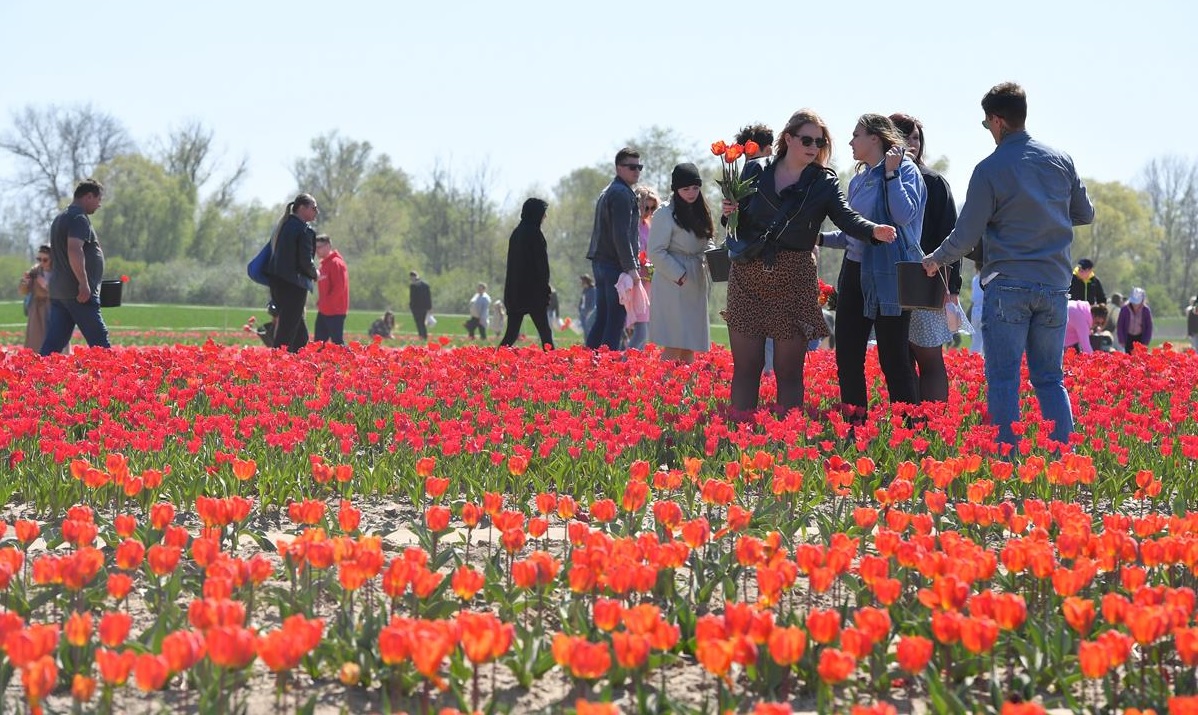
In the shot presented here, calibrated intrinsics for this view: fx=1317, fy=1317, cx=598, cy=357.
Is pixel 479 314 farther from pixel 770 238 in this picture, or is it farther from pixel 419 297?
pixel 770 238

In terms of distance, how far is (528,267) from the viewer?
1138cm

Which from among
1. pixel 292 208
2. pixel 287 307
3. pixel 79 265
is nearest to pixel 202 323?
pixel 287 307

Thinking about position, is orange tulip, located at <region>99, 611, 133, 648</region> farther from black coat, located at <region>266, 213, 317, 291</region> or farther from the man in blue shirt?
black coat, located at <region>266, 213, 317, 291</region>

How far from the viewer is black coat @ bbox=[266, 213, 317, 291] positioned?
Answer: 11312 mm

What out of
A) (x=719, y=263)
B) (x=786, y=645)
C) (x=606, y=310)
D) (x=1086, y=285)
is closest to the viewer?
(x=786, y=645)

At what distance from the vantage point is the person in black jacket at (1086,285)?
14.5 meters

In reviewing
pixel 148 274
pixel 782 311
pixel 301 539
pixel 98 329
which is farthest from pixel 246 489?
pixel 148 274

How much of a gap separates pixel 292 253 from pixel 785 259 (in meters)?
5.76

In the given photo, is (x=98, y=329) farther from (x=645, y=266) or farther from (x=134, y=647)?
(x=134, y=647)

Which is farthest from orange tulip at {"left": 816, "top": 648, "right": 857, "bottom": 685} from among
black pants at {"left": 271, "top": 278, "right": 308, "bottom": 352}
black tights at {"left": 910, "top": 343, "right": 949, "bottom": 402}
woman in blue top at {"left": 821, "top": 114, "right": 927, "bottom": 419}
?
black pants at {"left": 271, "top": 278, "right": 308, "bottom": 352}

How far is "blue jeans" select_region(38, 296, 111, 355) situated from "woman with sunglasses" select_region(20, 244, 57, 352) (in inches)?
116

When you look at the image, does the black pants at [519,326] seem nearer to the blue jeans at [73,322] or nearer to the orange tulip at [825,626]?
the blue jeans at [73,322]

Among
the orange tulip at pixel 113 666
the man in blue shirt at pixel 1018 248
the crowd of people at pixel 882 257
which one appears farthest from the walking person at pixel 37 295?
the orange tulip at pixel 113 666

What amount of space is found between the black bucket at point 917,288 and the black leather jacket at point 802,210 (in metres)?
0.34
